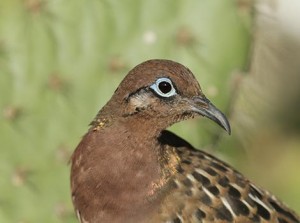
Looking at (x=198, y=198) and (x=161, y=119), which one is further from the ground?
(x=161, y=119)

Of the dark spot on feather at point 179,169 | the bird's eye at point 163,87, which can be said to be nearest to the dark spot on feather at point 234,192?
the dark spot on feather at point 179,169

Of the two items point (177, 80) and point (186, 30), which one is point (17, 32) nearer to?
point (186, 30)

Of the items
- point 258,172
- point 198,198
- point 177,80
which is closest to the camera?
point 177,80

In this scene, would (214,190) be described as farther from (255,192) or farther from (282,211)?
(282,211)

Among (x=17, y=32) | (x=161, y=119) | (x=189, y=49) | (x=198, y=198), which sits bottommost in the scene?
(x=198, y=198)

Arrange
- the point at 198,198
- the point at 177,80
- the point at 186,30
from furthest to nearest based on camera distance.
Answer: the point at 186,30, the point at 198,198, the point at 177,80

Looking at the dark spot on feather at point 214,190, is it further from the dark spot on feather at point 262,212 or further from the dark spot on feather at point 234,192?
the dark spot on feather at point 262,212

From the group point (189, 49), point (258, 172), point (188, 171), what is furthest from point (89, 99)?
point (258, 172)

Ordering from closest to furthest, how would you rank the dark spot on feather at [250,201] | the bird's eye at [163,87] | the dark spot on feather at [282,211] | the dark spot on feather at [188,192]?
1. the bird's eye at [163,87]
2. the dark spot on feather at [188,192]
3. the dark spot on feather at [250,201]
4. the dark spot on feather at [282,211]
